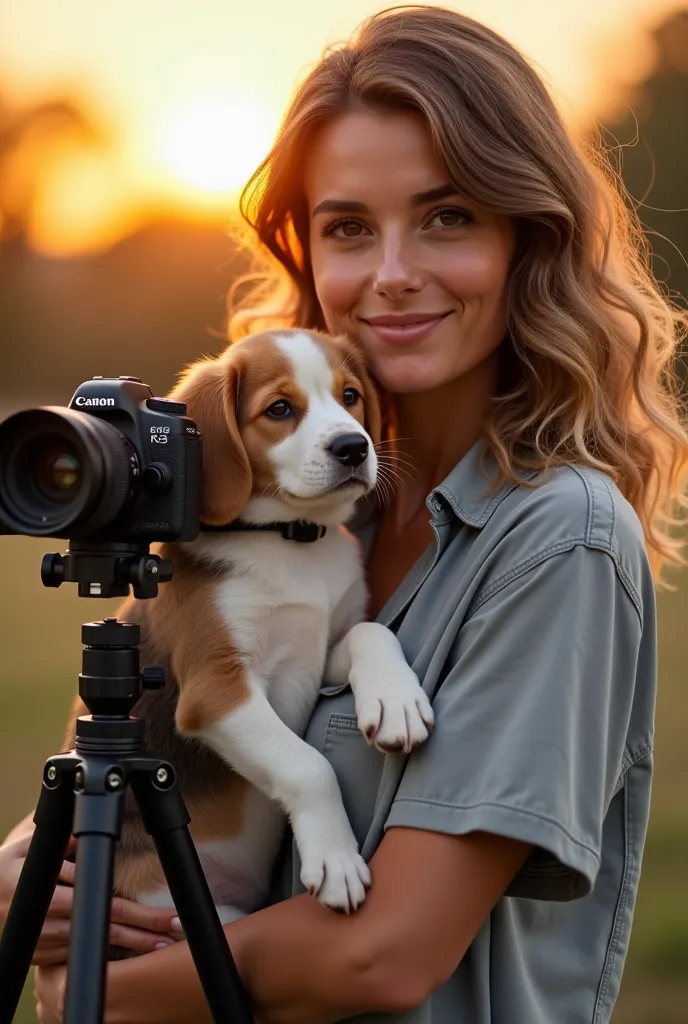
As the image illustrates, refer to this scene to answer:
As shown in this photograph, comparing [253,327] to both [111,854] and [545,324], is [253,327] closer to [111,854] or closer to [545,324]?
[545,324]

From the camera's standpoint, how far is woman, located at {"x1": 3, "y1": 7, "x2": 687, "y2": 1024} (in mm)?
1557

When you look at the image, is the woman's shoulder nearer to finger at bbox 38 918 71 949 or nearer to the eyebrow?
the eyebrow

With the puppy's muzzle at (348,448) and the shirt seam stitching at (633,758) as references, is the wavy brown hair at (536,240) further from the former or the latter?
the shirt seam stitching at (633,758)

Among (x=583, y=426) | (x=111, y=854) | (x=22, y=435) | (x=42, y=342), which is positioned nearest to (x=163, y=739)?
(x=111, y=854)

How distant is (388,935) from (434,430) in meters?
1.02

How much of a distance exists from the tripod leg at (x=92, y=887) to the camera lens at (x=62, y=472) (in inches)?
11.8

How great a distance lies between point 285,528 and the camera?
210 centimetres

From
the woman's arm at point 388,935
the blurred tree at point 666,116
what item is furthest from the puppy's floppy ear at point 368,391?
the blurred tree at point 666,116

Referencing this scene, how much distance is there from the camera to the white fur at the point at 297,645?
5.77ft

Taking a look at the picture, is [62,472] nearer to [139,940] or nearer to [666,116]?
[139,940]

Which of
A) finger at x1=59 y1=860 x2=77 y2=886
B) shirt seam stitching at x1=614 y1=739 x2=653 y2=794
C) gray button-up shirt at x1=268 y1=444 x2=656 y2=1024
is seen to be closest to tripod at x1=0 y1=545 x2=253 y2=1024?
gray button-up shirt at x1=268 y1=444 x2=656 y2=1024

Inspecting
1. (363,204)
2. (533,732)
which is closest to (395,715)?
(533,732)

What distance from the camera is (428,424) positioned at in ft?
7.57

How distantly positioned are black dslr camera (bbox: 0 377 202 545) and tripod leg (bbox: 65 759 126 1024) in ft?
0.97
